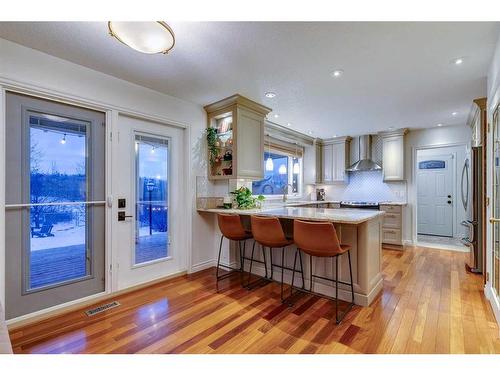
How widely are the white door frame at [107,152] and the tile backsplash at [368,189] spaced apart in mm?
4065

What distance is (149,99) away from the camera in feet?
10.1

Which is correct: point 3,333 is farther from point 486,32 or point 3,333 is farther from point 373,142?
point 373,142

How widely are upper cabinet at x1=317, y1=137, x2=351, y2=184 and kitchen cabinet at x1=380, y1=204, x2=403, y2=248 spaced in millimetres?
1225

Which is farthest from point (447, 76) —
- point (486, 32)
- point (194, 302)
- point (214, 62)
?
point (194, 302)

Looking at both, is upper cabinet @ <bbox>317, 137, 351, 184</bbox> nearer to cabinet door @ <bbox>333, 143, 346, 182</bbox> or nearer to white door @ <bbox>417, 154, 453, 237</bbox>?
cabinet door @ <bbox>333, 143, 346, 182</bbox>

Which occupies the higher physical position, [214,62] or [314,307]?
[214,62]

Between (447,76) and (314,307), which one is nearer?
(314,307)

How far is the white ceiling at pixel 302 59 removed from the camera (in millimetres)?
1917

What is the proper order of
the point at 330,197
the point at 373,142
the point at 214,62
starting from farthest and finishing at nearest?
the point at 330,197, the point at 373,142, the point at 214,62

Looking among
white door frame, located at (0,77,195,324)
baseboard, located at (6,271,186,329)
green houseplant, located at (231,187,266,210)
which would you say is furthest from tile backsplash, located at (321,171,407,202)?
baseboard, located at (6,271,186,329)

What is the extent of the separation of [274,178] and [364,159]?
7.11ft

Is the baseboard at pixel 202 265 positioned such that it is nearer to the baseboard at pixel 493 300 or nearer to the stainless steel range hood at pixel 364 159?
the baseboard at pixel 493 300

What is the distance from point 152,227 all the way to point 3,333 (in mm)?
2208
